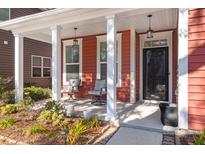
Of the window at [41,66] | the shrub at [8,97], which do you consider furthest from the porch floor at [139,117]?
the window at [41,66]

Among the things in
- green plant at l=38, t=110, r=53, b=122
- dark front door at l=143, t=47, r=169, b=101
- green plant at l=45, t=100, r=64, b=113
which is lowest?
green plant at l=38, t=110, r=53, b=122

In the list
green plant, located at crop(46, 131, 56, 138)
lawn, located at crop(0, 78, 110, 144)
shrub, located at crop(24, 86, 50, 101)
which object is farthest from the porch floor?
A: shrub, located at crop(24, 86, 50, 101)

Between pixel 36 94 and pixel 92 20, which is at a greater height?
pixel 92 20

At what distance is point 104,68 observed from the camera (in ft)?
24.2

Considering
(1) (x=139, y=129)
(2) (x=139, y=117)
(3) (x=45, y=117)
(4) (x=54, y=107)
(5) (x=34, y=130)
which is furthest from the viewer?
(4) (x=54, y=107)

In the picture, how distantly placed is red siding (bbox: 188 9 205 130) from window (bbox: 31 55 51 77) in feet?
33.4

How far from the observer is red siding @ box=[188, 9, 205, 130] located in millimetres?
3598

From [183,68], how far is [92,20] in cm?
270

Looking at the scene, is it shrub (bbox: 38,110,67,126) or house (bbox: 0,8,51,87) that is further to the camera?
house (bbox: 0,8,51,87)

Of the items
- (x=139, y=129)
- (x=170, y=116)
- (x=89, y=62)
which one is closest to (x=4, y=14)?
(x=89, y=62)

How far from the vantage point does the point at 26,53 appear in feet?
37.0

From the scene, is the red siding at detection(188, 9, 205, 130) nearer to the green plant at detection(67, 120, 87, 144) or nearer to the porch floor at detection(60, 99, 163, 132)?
the porch floor at detection(60, 99, 163, 132)

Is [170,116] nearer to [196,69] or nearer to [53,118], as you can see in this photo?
[196,69]

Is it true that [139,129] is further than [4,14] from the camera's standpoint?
No
